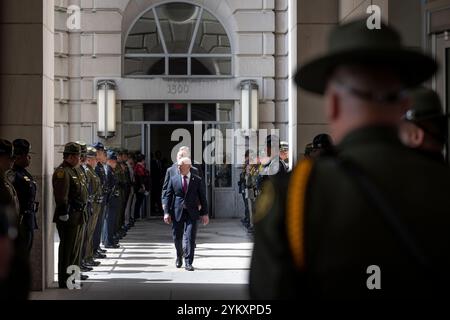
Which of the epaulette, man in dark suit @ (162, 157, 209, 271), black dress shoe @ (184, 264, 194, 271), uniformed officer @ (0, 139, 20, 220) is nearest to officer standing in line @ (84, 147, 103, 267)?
man in dark suit @ (162, 157, 209, 271)

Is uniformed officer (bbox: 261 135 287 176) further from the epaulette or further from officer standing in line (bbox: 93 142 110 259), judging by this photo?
the epaulette

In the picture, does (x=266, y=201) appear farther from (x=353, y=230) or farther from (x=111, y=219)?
(x=111, y=219)

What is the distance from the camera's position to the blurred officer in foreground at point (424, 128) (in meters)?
5.01

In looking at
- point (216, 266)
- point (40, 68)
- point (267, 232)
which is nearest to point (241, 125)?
point (216, 266)

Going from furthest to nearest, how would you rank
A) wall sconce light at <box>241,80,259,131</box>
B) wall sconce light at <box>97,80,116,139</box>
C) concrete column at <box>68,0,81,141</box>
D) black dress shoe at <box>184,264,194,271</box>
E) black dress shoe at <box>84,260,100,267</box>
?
concrete column at <box>68,0,81,141</box>, wall sconce light at <box>97,80,116,139</box>, wall sconce light at <box>241,80,259,131</box>, black dress shoe at <box>84,260,100,267</box>, black dress shoe at <box>184,264,194,271</box>

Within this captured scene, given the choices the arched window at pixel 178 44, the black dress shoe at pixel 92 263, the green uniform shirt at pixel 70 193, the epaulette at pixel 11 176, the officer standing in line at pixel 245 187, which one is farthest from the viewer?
the arched window at pixel 178 44

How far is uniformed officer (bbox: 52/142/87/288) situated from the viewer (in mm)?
11773

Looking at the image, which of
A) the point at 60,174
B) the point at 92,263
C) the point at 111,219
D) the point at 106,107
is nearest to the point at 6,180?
the point at 60,174

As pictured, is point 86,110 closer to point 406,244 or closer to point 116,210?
point 116,210

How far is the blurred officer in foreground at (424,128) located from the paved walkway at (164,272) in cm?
558

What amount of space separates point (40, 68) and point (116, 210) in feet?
23.4

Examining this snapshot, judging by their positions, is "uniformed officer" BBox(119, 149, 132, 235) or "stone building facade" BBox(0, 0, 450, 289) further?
"stone building facade" BBox(0, 0, 450, 289)

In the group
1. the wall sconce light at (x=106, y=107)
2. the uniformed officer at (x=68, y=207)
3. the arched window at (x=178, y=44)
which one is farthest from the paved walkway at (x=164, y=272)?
the arched window at (x=178, y=44)

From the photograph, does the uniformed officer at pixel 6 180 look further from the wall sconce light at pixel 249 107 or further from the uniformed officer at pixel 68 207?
the wall sconce light at pixel 249 107
